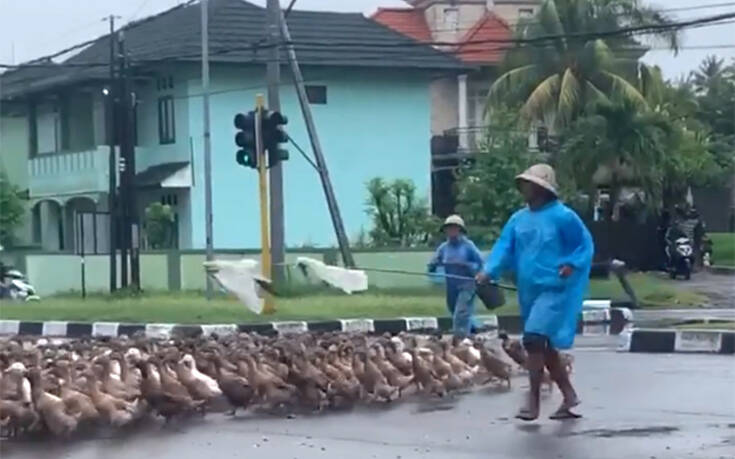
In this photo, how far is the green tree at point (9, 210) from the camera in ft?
145

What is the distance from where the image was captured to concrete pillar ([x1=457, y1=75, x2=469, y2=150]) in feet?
154

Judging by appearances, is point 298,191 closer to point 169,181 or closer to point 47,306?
point 169,181

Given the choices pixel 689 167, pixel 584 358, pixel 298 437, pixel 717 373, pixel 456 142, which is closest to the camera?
pixel 298 437

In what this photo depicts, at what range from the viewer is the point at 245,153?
21547mm

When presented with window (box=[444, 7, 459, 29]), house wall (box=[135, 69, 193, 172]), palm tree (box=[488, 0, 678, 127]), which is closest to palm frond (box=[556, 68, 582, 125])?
palm tree (box=[488, 0, 678, 127])

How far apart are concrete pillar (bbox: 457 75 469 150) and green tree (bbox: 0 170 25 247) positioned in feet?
42.3

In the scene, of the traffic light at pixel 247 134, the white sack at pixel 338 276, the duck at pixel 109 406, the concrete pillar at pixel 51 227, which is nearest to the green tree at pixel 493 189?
the white sack at pixel 338 276

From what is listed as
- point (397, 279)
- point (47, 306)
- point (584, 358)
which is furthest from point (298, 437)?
point (397, 279)

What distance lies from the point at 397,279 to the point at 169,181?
8893 millimetres

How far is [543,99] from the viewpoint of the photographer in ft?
122

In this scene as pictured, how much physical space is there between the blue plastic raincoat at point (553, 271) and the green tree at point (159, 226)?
2907cm

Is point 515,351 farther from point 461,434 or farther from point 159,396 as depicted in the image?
point 159,396

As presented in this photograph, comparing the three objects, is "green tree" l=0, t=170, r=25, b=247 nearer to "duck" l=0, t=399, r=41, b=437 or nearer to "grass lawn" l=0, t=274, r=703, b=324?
"grass lawn" l=0, t=274, r=703, b=324

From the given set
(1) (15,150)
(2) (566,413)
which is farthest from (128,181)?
(2) (566,413)
